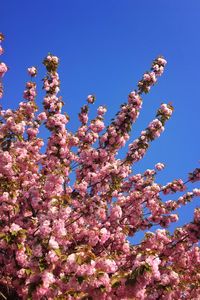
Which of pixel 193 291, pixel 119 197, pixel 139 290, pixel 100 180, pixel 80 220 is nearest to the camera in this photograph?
pixel 139 290

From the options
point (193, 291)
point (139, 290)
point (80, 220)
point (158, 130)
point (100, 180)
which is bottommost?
point (139, 290)

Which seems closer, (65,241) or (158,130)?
(65,241)

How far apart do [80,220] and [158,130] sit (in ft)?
16.4

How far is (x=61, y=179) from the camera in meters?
9.81

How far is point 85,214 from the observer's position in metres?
10.4

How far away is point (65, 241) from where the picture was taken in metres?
8.88

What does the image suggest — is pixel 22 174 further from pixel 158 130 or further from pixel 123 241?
pixel 158 130

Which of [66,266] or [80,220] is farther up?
[80,220]

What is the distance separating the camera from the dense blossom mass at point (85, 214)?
22.8 feet

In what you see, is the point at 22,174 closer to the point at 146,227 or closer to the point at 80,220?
the point at 80,220

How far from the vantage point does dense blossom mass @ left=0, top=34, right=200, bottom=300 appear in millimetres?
6949

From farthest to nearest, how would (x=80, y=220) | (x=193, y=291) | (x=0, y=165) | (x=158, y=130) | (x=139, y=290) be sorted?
(x=158, y=130) < (x=193, y=291) < (x=80, y=220) < (x=0, y=165) < (x=139, y=290)

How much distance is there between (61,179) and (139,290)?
380 centimetres

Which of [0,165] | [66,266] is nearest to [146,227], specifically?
[0,165]
